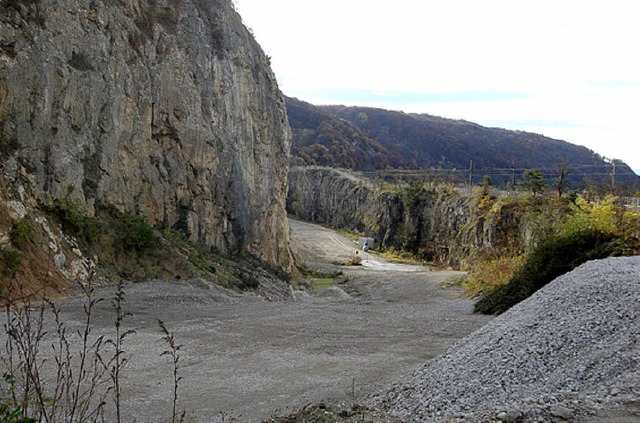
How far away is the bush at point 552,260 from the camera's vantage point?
14859mm

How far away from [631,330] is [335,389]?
4.01 m

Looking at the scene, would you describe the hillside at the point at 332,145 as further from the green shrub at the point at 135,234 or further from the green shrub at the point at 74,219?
the green shrub at the point at 74,219

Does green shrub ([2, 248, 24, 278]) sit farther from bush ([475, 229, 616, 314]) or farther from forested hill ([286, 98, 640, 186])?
forested hill ([286, 98, 640, 186])

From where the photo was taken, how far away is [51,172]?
16.2 meters

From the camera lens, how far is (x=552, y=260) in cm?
1516

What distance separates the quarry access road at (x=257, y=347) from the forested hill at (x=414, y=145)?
271ft

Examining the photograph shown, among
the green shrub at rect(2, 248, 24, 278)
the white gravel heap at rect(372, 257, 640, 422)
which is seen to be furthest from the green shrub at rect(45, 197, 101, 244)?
the white gravel heap at rect(372, 257, 640, 422)

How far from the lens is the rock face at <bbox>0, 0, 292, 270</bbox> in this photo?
635 inches

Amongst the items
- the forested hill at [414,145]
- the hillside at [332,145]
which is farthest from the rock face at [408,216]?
the forested hill at [414,145]

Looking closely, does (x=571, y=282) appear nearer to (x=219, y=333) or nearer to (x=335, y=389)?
(x=335, y=389)

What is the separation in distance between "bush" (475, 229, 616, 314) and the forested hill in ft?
271

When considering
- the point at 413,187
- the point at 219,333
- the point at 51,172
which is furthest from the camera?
the point at 413,187

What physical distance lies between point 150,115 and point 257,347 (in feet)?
43.8

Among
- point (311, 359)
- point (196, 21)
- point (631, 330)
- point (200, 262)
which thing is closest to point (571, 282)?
point (631, 330)
